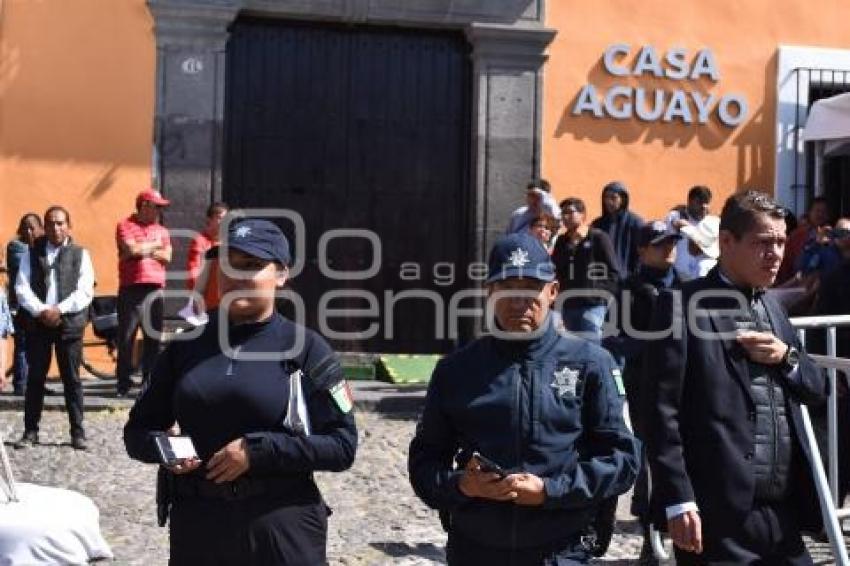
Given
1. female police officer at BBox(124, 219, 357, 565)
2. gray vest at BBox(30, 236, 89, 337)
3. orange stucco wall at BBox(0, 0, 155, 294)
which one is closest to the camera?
female police officer at BBox(124, 219, 357, 565)

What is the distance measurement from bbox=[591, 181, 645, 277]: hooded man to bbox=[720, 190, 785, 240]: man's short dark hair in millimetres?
6305

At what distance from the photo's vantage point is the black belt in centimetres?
353

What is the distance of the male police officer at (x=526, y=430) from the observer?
11.2 ft

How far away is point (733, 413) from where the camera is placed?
3.73 metres

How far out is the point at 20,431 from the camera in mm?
9398

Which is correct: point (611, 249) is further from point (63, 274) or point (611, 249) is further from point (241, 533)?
point (241, 533)

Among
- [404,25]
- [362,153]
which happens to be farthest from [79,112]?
[404,25]

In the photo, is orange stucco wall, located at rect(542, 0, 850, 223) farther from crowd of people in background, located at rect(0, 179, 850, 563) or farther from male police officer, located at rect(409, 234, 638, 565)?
male police officer, located at rect(409, 234, 638, 565)

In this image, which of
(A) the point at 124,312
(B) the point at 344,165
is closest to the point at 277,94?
(B) the point at 344,165

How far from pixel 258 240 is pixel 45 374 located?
5.89m

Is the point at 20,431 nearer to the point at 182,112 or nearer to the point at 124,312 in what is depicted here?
the point at 124,312

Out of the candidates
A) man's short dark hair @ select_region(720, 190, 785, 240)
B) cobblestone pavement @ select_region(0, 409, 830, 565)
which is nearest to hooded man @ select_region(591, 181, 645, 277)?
cobblestone pavement @ select_region(0, 409, 830, 565)

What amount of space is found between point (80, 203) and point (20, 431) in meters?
3.04

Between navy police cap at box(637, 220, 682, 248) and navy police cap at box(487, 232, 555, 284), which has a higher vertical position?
navy police cap at box(637, 220, 682, 248)
